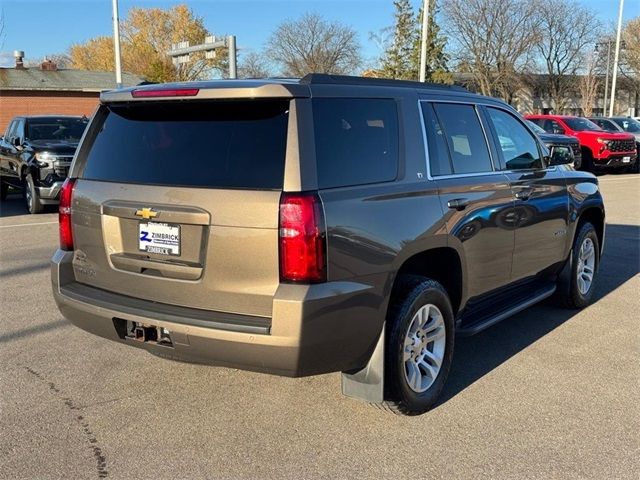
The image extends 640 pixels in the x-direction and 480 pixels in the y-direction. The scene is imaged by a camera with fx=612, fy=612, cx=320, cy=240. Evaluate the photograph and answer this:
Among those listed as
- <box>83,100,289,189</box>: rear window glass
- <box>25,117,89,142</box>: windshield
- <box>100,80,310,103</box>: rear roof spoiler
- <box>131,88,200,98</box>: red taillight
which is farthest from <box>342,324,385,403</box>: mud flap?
<box>25,117,89,142</box>: windshield

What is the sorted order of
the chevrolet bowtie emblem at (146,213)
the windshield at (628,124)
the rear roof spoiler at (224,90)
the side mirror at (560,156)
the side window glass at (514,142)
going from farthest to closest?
A: the windshield at (628,124), the side mirror at (560,156), the side window glass at (514,142), the chevrolet bowtie emblem at (146,213), the rear roof spoiler at (224,90)

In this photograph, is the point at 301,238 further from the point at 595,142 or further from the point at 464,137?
the point at 595,142

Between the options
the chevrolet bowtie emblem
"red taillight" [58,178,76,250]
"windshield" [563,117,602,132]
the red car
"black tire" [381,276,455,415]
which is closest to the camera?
the chevrolet bowtie emblem

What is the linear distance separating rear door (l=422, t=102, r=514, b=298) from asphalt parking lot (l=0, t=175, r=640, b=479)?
734mm

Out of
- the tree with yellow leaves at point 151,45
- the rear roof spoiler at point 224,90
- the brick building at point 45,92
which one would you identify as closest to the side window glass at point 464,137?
the rear roof spoiler at point 224,90

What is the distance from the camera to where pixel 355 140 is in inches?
130

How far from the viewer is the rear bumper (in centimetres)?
290

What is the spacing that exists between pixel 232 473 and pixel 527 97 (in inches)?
2750

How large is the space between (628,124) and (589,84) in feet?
130

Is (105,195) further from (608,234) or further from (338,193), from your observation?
(608,234)

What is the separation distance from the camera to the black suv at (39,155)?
1134 cm

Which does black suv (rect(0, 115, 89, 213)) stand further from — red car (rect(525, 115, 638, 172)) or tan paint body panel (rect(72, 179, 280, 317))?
red car (rect(525, 115, 638, 172))

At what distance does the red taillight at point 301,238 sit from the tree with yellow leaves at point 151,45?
49622 mm

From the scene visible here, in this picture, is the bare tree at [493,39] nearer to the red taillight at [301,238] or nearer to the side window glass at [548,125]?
the side window glass at [548,125]
